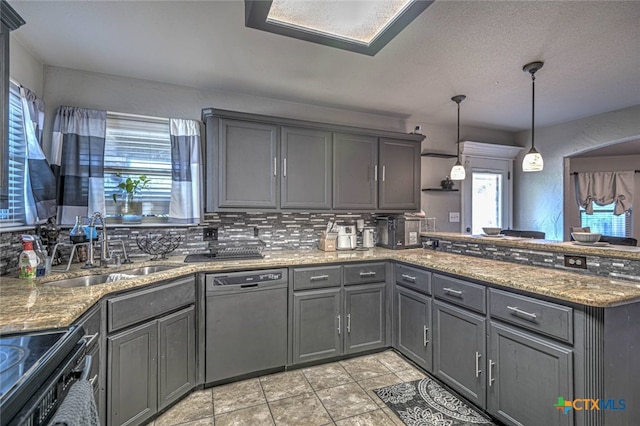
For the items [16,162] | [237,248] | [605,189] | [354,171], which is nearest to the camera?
[16,162]

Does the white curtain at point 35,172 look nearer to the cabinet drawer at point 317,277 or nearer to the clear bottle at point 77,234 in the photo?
the clear bottle at point 77,234

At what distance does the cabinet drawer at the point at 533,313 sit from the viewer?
1.47 m

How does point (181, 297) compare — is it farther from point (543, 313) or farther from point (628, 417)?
point (628, 417)

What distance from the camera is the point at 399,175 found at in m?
3.27

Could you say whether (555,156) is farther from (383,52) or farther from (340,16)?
(340,16)

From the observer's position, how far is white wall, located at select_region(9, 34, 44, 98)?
77.0 inches

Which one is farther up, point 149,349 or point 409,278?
point 409,278

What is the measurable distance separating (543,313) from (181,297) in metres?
2.18

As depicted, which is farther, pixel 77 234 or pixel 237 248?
pixel 237 248

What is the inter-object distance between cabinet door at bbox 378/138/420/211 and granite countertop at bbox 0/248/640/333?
85 centimetres

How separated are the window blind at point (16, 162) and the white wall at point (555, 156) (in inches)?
215

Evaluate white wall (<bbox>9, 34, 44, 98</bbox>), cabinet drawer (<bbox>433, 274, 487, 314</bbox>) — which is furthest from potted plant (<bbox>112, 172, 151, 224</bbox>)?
cabinet drawer (<bbox>433, 274, 487, 314</bbox>)

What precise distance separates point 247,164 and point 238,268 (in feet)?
3.07

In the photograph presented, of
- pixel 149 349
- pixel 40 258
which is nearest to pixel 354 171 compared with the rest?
pixel 149 349
